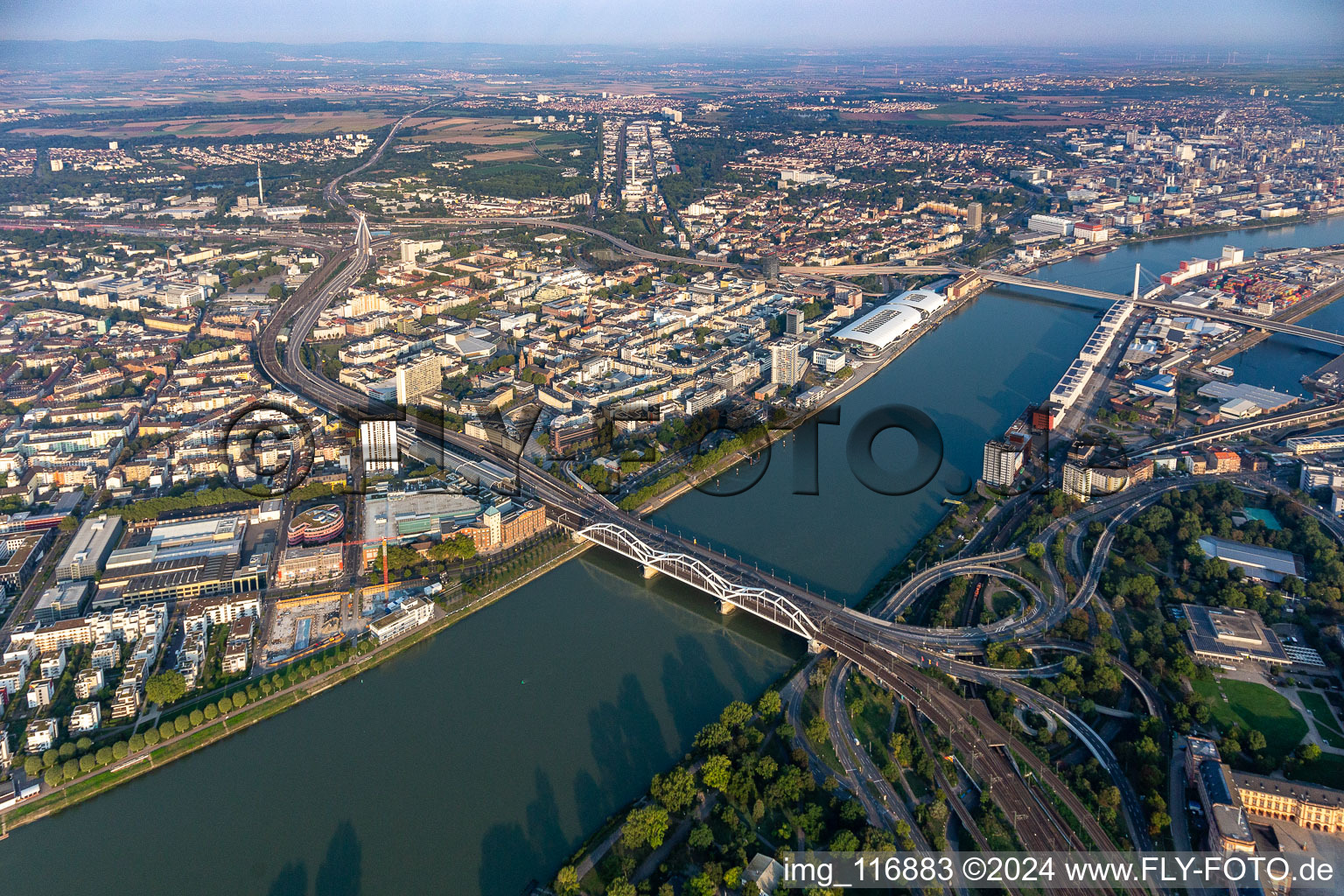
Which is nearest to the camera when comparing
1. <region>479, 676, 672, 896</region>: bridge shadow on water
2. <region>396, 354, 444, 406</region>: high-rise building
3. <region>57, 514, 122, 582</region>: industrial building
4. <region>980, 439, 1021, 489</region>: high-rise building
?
<region>479, 676, 672, 896</region>: bridge shadow on water

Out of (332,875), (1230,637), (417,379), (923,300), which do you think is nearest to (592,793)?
(332,875)

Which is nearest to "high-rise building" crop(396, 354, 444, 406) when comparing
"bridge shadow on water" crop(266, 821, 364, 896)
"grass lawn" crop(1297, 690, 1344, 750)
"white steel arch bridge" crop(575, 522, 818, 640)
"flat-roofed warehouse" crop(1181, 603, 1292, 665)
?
"white steel arch bridge" crop(575, 522, 818, 640)

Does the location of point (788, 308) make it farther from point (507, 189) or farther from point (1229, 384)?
point (507, 189)

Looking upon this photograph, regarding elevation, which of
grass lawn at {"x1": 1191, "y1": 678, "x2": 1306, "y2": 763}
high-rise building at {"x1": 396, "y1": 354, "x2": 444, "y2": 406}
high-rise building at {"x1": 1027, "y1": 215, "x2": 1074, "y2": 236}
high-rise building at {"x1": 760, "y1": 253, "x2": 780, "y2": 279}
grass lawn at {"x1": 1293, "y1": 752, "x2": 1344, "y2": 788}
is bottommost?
grass lawn at {"x1": 1293, "y1": 752, "x2": 1344, "y2": 788}

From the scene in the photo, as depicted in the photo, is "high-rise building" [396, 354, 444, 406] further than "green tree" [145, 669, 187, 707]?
Yes

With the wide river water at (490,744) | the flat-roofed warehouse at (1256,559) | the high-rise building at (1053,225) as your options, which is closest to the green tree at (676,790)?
the wide river water at (490,744)

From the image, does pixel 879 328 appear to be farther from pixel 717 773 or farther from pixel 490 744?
pixel 490 744

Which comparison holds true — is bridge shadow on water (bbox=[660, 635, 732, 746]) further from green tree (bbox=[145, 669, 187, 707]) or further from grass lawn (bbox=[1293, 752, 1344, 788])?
grass lawn (bbox=[1293, 752, 1344, 788])
